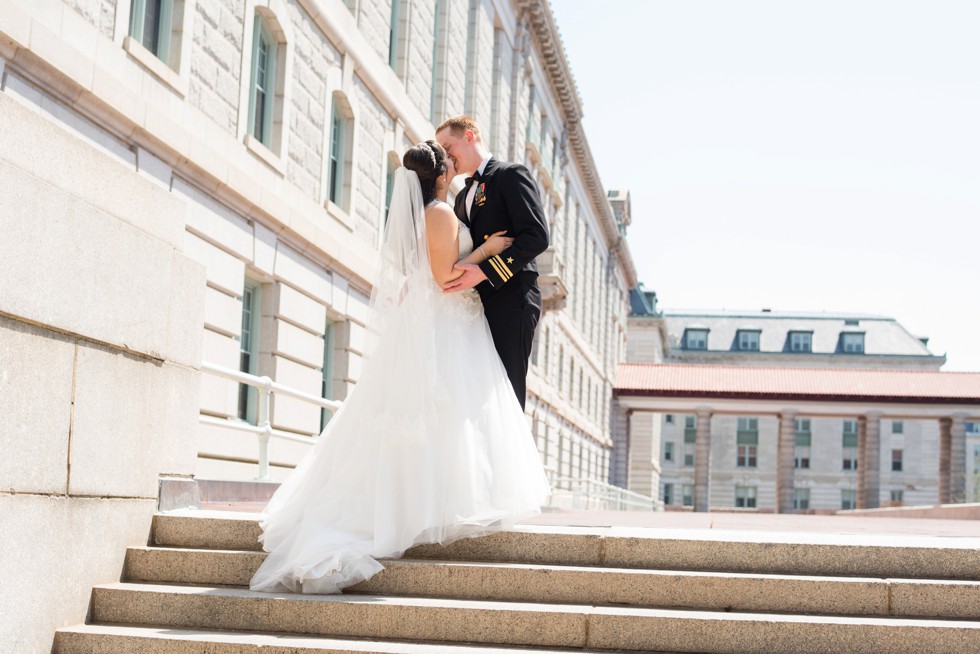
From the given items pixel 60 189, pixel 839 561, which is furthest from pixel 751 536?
pixel 60 189

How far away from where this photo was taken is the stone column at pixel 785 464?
46469 mm

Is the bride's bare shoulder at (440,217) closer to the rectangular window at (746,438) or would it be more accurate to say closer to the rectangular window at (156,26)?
the rectangular window at (156,26)

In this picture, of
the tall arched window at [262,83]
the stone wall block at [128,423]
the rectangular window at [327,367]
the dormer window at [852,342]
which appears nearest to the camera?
the stone wall block at [128,423]

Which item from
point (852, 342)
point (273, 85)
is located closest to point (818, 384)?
point (273, 85)

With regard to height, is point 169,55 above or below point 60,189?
above

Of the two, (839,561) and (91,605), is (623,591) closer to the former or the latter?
(839,561)

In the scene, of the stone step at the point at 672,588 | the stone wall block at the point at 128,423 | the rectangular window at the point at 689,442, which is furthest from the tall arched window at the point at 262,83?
the rectangular window at the point at 689,442

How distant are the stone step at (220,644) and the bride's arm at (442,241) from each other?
6.27 feet

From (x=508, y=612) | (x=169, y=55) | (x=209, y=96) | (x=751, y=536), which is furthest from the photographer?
(x=209, y=96)

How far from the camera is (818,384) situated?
48.7 metres

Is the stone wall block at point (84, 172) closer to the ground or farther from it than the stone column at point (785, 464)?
farther from it

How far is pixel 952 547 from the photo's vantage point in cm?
530

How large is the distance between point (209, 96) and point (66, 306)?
8798 mm

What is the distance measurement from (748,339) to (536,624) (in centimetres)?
9146
